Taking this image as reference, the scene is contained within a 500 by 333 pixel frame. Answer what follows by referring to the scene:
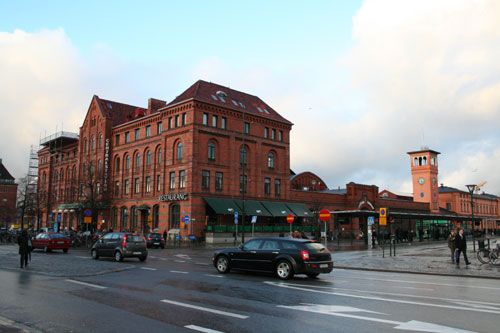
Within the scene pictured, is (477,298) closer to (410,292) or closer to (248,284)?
(410,292)

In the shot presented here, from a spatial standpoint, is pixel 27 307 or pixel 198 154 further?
pixel 198 154

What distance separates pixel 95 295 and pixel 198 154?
3619 centimetres

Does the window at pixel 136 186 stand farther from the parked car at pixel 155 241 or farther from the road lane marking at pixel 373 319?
the road lane marking at pixel 373 319

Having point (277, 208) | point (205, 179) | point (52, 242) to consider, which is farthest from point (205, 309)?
point (277, 208)

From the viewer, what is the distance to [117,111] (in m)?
64.1

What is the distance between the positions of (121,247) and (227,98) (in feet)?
108

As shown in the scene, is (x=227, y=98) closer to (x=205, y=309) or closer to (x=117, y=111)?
(x=117, y=111)

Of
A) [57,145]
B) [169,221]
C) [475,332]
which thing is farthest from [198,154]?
[57,145]

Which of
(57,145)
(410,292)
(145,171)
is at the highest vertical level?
(57,145)

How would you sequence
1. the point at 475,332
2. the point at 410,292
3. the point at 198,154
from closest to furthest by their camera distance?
the point at 475,332, the point at 410,292, the point at 198,154

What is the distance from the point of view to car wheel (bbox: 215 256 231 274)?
1603 centimetres

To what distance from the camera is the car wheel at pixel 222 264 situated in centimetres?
1603

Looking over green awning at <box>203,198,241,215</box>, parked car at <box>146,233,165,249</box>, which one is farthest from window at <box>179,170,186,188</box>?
parked car at <box>146,233,165,249</box>

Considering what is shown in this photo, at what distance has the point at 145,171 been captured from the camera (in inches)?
2112
